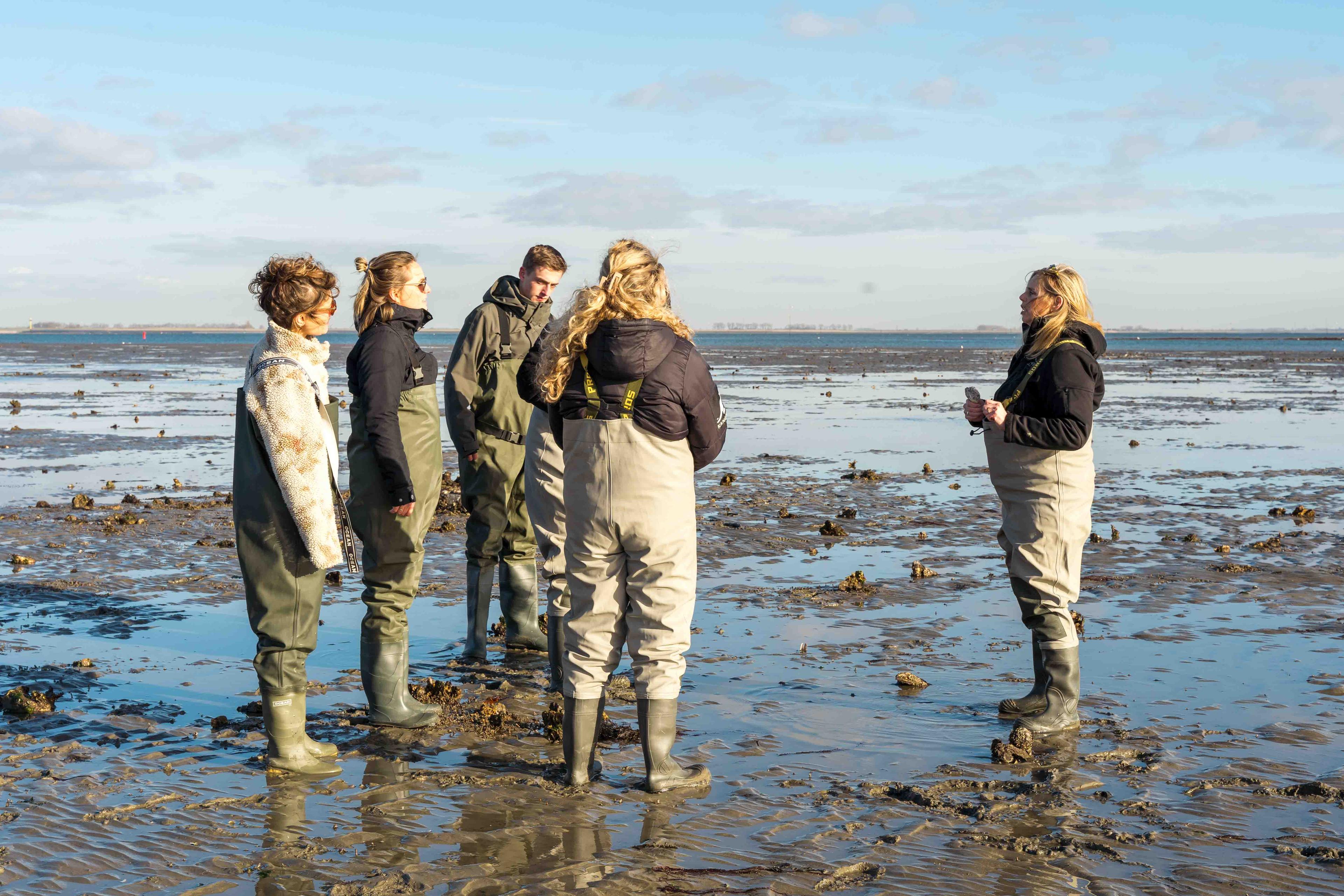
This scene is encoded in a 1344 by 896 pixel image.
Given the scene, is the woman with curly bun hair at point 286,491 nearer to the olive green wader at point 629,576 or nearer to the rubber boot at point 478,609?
the olive green wader at point 629,576

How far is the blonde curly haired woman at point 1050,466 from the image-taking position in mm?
5309

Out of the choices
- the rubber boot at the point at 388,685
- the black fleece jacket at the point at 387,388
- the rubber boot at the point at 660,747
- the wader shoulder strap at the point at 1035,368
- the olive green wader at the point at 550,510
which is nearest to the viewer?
the rubber boot at the point at 660,747

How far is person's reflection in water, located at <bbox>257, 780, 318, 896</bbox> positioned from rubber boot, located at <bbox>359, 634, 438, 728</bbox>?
2.47ft

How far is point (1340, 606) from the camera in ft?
25.3

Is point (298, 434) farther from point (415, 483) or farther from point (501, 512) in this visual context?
point (501, 512)

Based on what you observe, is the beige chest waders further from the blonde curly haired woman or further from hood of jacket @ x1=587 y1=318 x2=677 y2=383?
the blonde curly haired woman

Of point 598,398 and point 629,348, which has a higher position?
point 629,348

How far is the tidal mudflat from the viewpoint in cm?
402

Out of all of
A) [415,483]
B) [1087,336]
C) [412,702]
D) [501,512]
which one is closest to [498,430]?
[501,512]

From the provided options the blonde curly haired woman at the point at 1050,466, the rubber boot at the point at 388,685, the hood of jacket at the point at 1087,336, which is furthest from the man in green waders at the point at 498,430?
the hood of jacket at the point at 1087,336

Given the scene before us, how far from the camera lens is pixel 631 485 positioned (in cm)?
453

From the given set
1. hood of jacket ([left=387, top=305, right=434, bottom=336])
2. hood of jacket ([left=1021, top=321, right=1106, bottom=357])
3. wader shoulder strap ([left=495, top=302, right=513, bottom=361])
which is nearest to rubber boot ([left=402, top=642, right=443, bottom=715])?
hood of jacket ([left=387, top=305, right=434, bottom=336])

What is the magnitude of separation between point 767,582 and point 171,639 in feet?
13.8

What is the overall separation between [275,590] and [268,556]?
0.15 m
